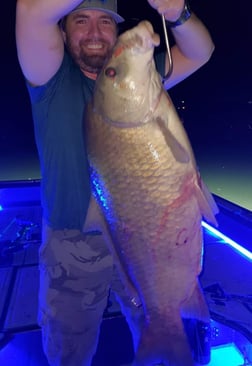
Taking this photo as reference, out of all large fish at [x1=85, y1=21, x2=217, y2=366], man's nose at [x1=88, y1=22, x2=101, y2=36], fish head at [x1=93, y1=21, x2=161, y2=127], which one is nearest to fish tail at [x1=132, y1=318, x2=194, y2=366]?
large fish at [x1=85, y1=21, x2=217, y2=366]

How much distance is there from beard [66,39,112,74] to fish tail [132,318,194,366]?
131 centimetres

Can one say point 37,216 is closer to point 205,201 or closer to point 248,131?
point 205,201

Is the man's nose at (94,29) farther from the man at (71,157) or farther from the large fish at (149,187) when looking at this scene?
the large fish at (149,187)

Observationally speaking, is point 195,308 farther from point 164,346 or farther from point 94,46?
point 94,46

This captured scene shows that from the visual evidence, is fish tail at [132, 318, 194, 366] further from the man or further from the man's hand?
→ the man's hand

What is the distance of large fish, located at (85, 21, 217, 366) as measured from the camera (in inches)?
52.5

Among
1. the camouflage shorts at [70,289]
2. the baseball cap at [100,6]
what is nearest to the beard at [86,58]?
the baseball cap at [100,6]

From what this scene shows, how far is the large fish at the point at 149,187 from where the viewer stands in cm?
133

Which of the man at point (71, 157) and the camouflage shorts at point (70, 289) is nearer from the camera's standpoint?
the man at point (71, 157)

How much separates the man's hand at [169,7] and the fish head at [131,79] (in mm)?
116

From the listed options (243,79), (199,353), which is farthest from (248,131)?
(199,353)

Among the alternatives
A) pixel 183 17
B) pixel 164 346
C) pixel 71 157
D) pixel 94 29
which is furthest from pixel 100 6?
pixel 164 346

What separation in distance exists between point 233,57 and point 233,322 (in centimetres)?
4294

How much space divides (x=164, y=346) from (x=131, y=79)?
3.68 feet
